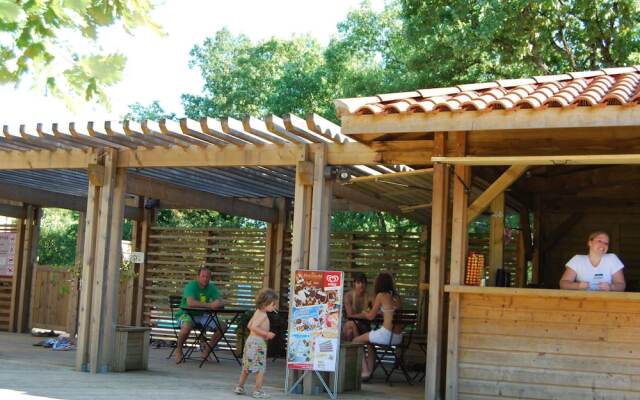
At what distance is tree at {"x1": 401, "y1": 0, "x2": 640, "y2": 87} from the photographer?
613 inches

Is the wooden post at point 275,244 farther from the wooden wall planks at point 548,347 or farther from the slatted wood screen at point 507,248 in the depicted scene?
the wooden wall planks at point 548,347

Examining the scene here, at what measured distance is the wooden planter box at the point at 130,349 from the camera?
370 inches

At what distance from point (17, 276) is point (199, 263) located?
327cm

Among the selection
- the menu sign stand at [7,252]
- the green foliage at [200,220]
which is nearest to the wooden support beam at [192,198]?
the menu sign stand at [7,252]

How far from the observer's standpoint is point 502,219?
8078 mm

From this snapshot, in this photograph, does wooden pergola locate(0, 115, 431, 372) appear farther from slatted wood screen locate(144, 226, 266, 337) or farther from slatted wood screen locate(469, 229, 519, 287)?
slatted wood screen locate(144, 226, 266, 337)

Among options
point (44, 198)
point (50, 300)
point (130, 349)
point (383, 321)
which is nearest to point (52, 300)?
point (50, 300)

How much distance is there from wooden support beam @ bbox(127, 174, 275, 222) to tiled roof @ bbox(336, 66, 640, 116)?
4.55m

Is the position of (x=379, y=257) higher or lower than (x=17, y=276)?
higher

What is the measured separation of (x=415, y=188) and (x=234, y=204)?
13.6 ft

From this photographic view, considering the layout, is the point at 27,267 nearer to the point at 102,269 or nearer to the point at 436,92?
the point at 102,269

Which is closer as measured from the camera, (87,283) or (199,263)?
(87,283)

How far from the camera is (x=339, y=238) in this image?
12945mm

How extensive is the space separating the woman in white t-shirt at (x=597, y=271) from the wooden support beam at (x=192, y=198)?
5561 millimetres
